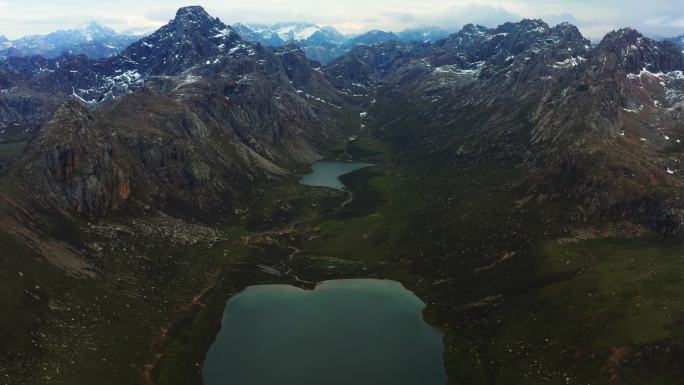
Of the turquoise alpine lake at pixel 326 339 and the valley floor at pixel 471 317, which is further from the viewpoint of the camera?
the turquoise alpine lake at pixel 326 339

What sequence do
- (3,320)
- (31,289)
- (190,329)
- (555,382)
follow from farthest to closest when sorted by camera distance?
1. (190,329)
2. (31,289)
3. (3,320)
4. (555,382)

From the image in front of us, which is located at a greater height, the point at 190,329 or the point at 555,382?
the point at 555,382

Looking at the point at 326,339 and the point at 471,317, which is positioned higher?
the point at 471,317

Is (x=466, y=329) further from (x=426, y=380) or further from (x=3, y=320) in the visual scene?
(x=3, y=320)

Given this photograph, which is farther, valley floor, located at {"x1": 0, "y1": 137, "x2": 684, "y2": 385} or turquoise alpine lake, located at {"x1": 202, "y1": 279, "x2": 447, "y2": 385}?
turquoise alpine lake, located at {"x1": 202, "y1": 279, "x2": 447, "y2": 385}

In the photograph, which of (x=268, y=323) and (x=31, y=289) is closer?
(x=31, y=289)

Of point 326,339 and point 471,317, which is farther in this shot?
point 471,317

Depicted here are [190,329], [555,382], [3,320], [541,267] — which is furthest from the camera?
[541,267]

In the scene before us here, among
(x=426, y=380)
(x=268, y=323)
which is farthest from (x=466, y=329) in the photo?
(x=268, y=323)
